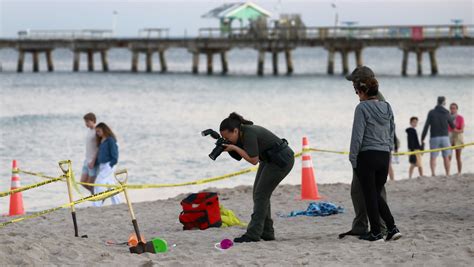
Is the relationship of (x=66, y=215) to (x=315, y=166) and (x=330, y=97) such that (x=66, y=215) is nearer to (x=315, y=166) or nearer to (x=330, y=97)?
(x=315, y=166)

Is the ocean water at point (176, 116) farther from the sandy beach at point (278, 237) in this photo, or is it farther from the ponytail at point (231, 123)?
the ponytail at point (231, 123)

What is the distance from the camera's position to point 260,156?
29.2ft

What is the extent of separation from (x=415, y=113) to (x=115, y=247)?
3373cm

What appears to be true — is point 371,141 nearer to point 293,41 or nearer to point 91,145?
point 91,145

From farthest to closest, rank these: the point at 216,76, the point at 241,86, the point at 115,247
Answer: the point at 216,76
the point at 241,86
the point at 115,247

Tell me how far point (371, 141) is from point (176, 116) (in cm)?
3404

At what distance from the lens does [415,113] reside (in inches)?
1636

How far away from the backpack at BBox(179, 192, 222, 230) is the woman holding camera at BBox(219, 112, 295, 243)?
51.2 inches

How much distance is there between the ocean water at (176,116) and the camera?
74.1 ft

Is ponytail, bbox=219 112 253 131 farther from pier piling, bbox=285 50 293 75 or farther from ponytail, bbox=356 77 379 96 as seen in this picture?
pier piling, bbox=285 50 293 75

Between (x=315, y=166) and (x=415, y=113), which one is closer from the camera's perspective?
(x=315, y=166)

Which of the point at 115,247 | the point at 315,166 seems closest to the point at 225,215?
the point at 115,247

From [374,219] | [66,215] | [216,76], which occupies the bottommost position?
[216,76]

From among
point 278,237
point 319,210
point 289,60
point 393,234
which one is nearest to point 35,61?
point 289,60
